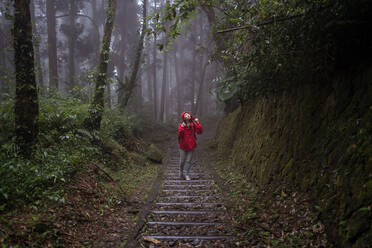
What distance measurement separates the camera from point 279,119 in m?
5.62

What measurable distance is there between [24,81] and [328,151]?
20.1 feet

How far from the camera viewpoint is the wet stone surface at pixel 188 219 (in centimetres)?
371

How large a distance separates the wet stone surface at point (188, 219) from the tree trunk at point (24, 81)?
314cm

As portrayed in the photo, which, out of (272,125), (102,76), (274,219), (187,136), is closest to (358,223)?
(274,219)

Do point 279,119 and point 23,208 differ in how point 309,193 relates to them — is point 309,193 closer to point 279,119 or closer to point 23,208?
point 279,119

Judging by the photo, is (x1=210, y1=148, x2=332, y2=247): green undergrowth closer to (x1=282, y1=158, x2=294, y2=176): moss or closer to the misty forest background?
the misty forest background

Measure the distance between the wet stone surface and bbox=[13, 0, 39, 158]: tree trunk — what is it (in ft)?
10.3

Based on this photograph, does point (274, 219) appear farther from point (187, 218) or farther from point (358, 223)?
point (187, 218)

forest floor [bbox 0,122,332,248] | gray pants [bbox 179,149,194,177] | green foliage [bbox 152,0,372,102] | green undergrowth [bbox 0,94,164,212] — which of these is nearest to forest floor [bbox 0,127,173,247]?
forest floor [bbox 0,122,332,248]

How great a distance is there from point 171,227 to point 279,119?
3570 mm

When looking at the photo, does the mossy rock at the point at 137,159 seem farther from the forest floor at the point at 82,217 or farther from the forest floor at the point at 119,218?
the forest floor at the point at 119,218

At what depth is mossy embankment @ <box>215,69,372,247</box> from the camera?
2727 mm

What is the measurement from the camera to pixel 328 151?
360 cm

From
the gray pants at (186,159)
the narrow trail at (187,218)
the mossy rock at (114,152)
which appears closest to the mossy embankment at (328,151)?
the narrow trail at (187,218)
